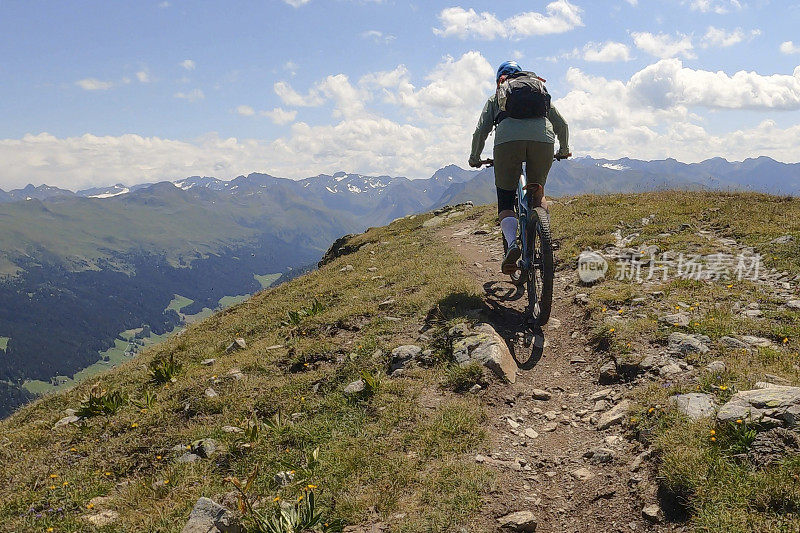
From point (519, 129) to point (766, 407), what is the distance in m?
5.57

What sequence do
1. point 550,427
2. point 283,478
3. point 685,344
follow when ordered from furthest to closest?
point 685,344 < point 550,427 < point 283,478

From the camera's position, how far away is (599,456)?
520cm

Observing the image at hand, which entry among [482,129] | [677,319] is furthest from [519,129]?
[677,319]

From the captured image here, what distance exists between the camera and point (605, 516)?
4.41 meters

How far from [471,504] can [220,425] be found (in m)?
4.67

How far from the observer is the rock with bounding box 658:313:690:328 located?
742 centimetres

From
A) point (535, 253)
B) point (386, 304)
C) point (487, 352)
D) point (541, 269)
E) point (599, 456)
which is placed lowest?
point (599, 456)

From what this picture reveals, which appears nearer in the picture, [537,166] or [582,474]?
[582,474]

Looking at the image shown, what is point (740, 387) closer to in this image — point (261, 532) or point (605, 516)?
point (605, 516)

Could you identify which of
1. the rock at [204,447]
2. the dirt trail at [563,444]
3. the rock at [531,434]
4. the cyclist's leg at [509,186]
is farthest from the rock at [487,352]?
the rock at [204,447]

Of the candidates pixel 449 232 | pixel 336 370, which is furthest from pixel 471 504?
pixel 449 232

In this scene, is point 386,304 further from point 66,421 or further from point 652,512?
point 652,512

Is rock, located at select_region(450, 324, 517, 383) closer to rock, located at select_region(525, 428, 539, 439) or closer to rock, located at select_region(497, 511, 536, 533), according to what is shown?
rock, located at select_region(525, 428, 539, 439)

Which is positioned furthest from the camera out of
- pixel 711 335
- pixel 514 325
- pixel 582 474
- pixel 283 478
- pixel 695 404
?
pixel 514 325
